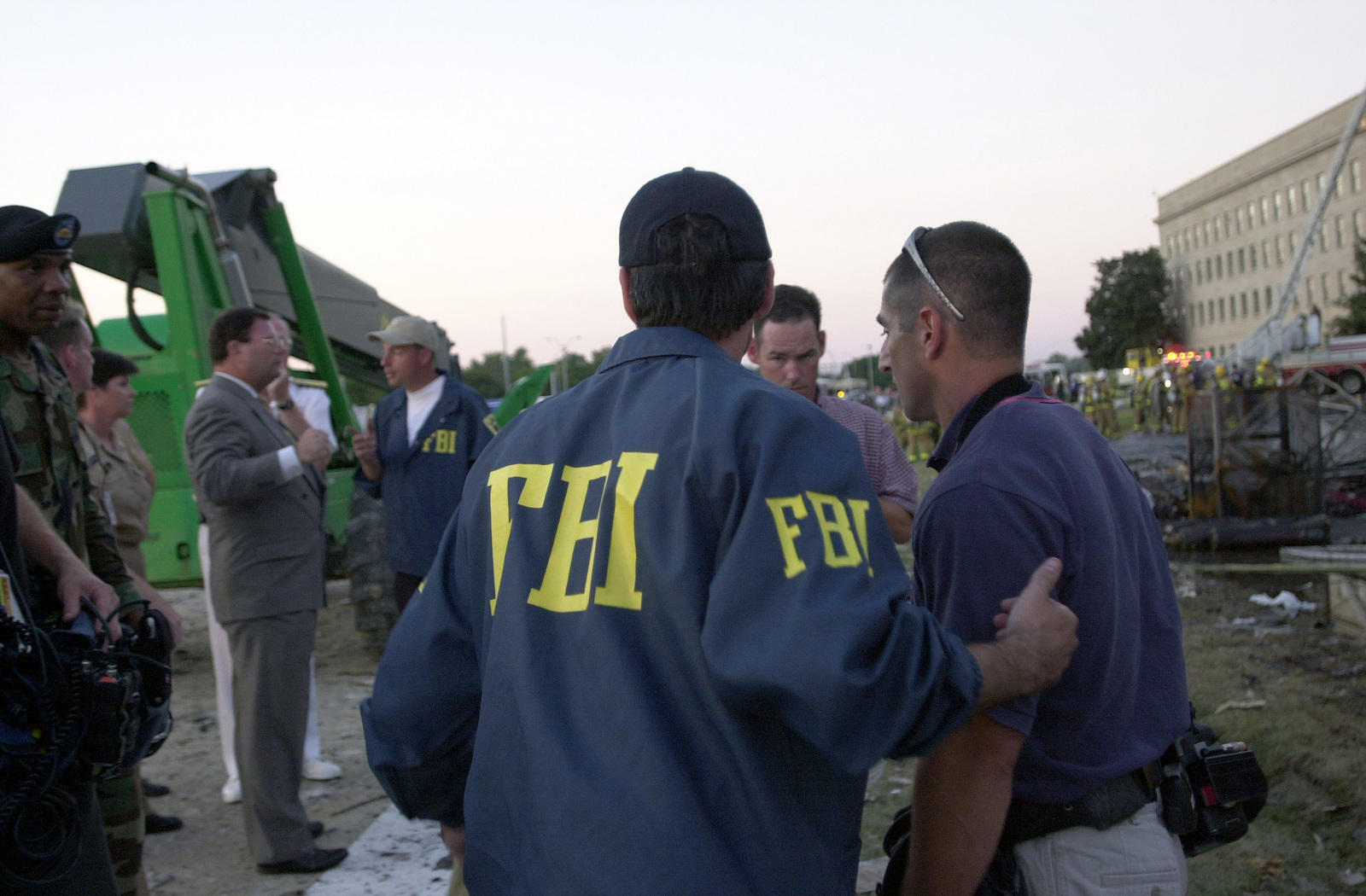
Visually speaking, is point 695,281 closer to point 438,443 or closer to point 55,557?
point 55,557

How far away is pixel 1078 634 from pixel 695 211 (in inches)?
37.6

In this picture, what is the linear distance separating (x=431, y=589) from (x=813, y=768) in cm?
74

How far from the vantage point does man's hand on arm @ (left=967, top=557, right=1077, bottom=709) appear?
5.16 ft

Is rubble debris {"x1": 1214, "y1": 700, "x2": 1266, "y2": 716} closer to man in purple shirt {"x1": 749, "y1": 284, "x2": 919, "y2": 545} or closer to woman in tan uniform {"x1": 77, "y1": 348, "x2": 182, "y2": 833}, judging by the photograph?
man in purple shirt {"x1": 749, "y1": 284, "x2": 919, "y2": 545}

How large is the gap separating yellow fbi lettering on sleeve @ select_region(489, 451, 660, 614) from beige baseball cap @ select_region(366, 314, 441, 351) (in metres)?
4.12

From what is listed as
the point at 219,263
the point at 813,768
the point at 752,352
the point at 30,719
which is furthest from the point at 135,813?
the point at 219,263

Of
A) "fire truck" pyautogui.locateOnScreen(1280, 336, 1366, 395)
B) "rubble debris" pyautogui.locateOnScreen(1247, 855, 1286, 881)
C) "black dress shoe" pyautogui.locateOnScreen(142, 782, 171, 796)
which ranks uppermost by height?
"fire truck" pyautogui.locateOnScreen(1280, 336, 1366, 395)

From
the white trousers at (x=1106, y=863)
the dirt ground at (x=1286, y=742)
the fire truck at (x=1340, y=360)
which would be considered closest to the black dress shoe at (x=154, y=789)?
the dirt ground at (x=1286, y=742)

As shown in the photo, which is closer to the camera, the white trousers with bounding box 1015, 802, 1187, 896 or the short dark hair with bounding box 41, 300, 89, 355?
the white trousers with bounding box 1015, 802, 1187, 896

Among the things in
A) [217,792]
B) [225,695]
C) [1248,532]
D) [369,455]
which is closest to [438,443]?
[369,455]

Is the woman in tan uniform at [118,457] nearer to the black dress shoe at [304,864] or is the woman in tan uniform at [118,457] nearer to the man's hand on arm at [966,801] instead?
the black dress shoe at [304,864]

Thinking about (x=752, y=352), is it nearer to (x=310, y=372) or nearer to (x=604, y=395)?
(x=604, y=395)

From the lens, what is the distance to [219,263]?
7.16m

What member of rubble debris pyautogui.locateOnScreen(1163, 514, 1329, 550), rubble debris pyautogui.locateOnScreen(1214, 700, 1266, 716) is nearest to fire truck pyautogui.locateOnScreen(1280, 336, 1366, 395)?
rubble debris pyautogui.locateOnScreen(1163, 514, 1329, 550)
